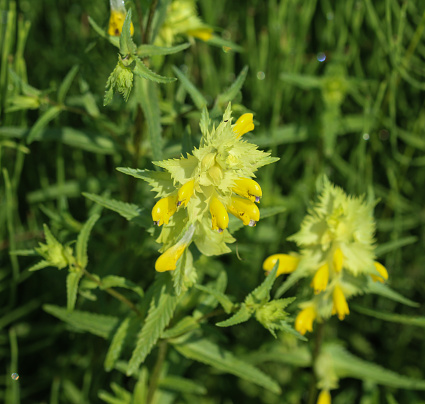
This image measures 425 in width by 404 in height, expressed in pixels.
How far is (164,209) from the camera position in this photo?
36.6 inches

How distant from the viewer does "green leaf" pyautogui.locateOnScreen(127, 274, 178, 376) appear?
1.03 metres

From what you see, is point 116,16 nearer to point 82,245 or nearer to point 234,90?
point 234,90

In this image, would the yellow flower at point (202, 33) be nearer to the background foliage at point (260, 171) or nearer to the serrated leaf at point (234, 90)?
the background foliage at point (260, 171)

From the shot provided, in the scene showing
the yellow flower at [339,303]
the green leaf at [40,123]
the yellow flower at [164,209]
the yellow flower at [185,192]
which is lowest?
the yellow flower at [339,303]

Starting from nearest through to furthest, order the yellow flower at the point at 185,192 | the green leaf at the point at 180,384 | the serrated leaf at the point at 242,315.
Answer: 1. the yellow flower at the point at 185,192
2. the serrated leaf at the point at 242,315
3. the green leaf at the point at 180,384

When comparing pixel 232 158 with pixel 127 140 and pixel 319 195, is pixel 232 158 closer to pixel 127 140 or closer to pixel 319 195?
pixel 319 195

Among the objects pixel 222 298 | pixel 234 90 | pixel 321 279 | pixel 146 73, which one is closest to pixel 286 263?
pixel 321 279

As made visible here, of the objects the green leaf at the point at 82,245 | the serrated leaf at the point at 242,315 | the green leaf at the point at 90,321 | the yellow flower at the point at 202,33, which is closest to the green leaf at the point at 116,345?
the green leaf at the point at 90,321

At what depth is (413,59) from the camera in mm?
1794

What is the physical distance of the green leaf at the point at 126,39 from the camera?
36.7 inches

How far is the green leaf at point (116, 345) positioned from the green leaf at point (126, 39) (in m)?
0.65

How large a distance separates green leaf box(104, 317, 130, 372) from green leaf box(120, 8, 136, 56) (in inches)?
25.7

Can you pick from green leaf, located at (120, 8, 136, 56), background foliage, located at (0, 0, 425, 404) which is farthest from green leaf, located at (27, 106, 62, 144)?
green leaf, located at (120, 8, 136, 56)

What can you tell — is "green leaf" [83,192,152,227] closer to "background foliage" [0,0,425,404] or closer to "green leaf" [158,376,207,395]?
"background foliage" [0,0,425,404]
